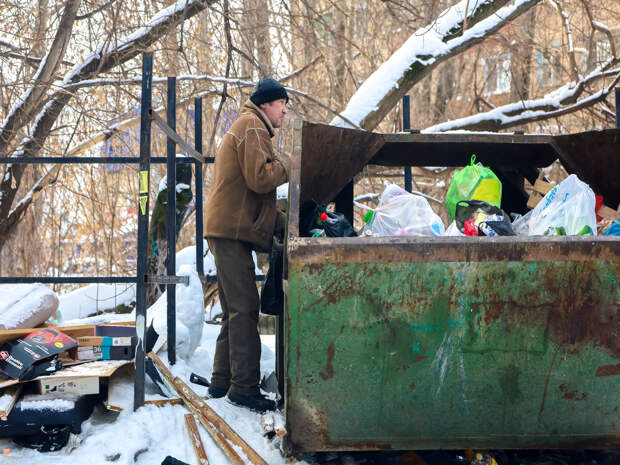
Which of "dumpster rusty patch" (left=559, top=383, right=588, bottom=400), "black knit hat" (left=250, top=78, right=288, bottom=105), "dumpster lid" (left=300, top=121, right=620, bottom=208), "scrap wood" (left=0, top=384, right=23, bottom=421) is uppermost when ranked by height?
"black knit hat" (left=250, top=78, right=288, bottom=105)

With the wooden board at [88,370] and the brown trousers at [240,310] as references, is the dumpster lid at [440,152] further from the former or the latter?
the wooden board at [88,370]

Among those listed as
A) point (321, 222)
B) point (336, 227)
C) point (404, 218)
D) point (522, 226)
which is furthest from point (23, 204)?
point (522, 226)

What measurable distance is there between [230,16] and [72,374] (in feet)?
12.5

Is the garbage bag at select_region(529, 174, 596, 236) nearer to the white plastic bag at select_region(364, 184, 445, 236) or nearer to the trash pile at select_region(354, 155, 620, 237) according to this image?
the trash pile at select_region(354, 155, 620, 237)

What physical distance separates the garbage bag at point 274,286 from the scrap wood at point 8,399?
3.93 feet

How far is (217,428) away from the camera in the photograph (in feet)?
9.52

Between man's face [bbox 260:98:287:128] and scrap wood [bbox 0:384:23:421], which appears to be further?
man's face [bbox 260:98:287:128]

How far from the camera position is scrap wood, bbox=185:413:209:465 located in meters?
2.61

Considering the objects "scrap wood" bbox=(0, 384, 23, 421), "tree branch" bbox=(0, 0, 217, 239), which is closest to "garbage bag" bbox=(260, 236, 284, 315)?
"scrap wood" bbox=(0, 384, 23, 421)

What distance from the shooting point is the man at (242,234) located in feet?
10.5

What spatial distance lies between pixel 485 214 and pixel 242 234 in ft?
4.00

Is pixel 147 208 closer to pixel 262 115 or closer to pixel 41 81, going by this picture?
pixel 262 115

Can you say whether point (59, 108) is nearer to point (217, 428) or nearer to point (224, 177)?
point (224, 177)

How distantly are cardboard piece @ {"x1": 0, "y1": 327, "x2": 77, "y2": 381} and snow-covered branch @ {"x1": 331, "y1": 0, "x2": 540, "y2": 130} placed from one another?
10.5 feet
